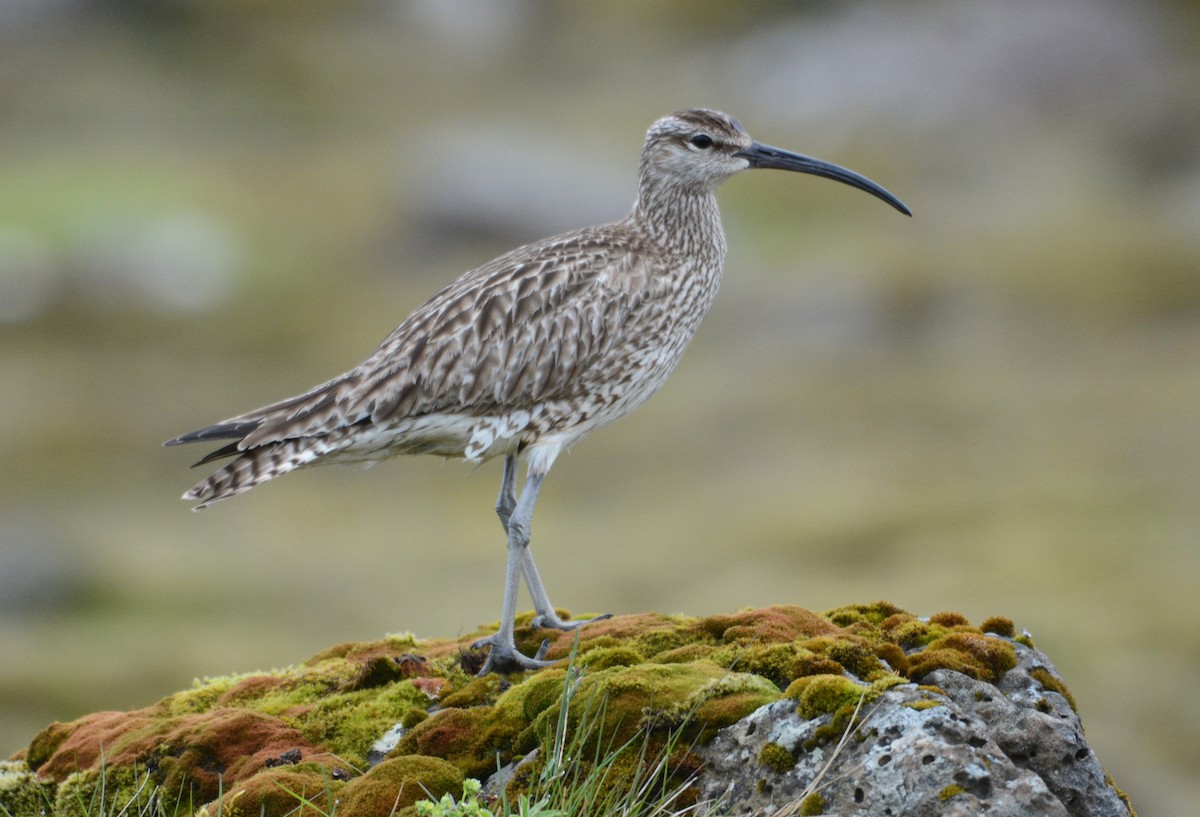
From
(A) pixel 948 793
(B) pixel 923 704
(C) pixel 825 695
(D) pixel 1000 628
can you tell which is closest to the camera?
(A) pixel 948 793

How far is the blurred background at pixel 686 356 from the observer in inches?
1686

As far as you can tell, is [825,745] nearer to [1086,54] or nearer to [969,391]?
[969,391]

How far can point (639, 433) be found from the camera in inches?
2173

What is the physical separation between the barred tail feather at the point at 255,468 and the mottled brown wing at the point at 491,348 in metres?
0.12

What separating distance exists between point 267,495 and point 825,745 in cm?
4498

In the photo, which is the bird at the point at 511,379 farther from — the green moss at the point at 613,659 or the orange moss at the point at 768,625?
the orange moss at the point at 768,625

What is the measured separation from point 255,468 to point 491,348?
7.18 ft

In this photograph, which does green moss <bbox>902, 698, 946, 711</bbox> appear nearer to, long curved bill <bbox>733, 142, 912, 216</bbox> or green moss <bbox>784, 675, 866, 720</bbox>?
green moss <bbox>784, 675, 866, 720</bbox>

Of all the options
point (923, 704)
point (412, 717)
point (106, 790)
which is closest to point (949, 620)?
point (923, 704)

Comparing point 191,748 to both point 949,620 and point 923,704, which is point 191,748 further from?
point 949,620

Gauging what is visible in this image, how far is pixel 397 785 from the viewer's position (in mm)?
9719

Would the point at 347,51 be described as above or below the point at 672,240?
above

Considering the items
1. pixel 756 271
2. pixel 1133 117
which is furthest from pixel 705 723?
pixel 1133 117

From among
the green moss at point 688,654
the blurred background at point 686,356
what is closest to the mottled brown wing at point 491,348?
the green moss at point 688,654
